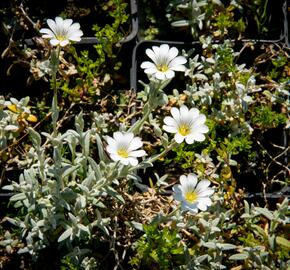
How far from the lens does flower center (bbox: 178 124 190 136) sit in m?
1.87

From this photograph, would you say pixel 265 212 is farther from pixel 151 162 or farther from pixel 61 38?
pixel 61 38

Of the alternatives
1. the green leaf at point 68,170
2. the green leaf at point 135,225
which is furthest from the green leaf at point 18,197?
the green leaf at point 135,225

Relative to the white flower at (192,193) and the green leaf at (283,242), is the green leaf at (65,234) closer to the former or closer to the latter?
the white flower at (192,193)

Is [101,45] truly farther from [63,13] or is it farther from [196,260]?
[196,260]

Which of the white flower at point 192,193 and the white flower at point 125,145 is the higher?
the white flower at point 125,145

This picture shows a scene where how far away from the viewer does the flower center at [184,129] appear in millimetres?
1867

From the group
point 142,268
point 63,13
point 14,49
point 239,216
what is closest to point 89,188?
point 142,268

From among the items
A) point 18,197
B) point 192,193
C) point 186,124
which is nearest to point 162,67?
Result: point 186,124

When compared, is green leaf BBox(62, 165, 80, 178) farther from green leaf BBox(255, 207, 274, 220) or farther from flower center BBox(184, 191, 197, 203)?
green leaf BBox(255, 207, 274, 220)

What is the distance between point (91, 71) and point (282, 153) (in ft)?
2.90

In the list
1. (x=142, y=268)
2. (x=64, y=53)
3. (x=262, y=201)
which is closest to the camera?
(x=142, y=268)

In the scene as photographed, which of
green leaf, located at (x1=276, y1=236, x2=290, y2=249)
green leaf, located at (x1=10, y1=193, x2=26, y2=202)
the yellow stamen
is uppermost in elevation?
the yellow stamen

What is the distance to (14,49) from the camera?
8.19 ft

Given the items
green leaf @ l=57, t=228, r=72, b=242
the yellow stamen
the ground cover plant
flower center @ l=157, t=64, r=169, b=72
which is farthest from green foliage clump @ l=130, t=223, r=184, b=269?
the yellow stamen
